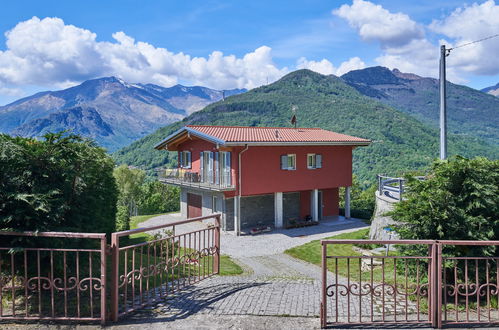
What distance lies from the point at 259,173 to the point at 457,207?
1529 cm

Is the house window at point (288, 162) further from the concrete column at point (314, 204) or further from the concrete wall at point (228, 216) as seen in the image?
the concrete wall at point (228, 216)

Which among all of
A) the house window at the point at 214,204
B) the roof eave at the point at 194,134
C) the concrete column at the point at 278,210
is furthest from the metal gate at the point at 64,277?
the concrete column at the point at 278,210

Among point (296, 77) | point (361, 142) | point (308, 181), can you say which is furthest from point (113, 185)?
point (296, 77)

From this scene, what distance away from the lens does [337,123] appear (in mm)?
77250

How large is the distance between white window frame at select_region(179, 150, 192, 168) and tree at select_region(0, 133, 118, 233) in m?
18.7

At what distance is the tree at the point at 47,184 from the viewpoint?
19.9 ft

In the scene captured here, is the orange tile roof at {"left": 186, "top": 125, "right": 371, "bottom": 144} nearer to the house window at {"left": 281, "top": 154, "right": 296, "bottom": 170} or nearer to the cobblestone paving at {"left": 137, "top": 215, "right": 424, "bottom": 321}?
the house window at {"left": 281, "top": 154, "right": 296, "bottom": 170}

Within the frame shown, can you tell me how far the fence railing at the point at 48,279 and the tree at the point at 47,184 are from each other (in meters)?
0.30

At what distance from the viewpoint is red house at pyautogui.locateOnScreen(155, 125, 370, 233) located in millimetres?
21969

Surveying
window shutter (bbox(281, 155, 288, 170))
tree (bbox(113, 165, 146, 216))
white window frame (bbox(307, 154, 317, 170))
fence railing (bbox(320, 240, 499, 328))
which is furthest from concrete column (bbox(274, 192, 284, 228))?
tree (bbox(113, 165, 146, 216))

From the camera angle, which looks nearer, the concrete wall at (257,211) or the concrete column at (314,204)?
the concrete wall at (257,211)

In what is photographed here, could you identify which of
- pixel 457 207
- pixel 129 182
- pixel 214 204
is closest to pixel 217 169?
pixel 214 204

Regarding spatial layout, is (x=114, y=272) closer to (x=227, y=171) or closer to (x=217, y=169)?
(x=227, y=171)

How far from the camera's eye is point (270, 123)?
8156 cm
